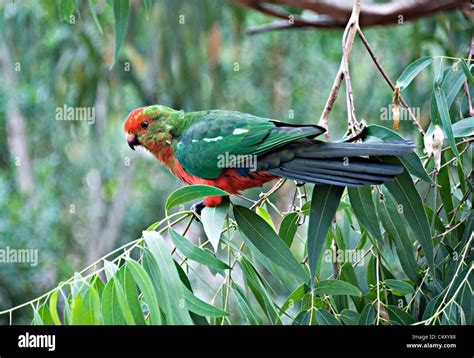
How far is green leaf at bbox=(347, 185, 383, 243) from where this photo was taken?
3.84 ft

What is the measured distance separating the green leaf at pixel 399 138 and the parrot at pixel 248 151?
18 millimetres

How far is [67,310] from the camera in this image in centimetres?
111

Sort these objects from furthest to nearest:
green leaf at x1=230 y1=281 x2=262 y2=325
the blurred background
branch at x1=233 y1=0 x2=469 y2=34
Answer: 1. the blurred background
2. branch at x1=233 y1=0 x2=469 y2=34
3. green leaf at x1=230 y1=281 x2=262 y2=325

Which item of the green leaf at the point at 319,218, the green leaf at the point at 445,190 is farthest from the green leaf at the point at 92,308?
the green leaf at the point at 445,190

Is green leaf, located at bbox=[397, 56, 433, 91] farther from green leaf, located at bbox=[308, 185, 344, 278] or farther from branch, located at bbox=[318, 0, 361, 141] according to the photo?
green leaf, located at bbox=[308, 185, 344, 278]

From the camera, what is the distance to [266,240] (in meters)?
1.15

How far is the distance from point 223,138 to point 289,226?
237 mm

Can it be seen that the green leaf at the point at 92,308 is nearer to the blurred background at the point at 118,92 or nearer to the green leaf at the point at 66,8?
the green leaf at the point at 66,8

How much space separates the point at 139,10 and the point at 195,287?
1.69m

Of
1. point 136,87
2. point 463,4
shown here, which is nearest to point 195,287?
point 136,87

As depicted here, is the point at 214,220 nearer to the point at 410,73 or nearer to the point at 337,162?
the point at 337,162

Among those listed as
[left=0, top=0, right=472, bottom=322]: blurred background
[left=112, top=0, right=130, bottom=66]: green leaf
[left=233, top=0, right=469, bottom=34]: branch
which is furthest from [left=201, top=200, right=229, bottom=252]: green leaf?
[left=0, top=0, right=472, bottom=322]: blurred background

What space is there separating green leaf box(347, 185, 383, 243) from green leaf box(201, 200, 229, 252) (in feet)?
0.77
